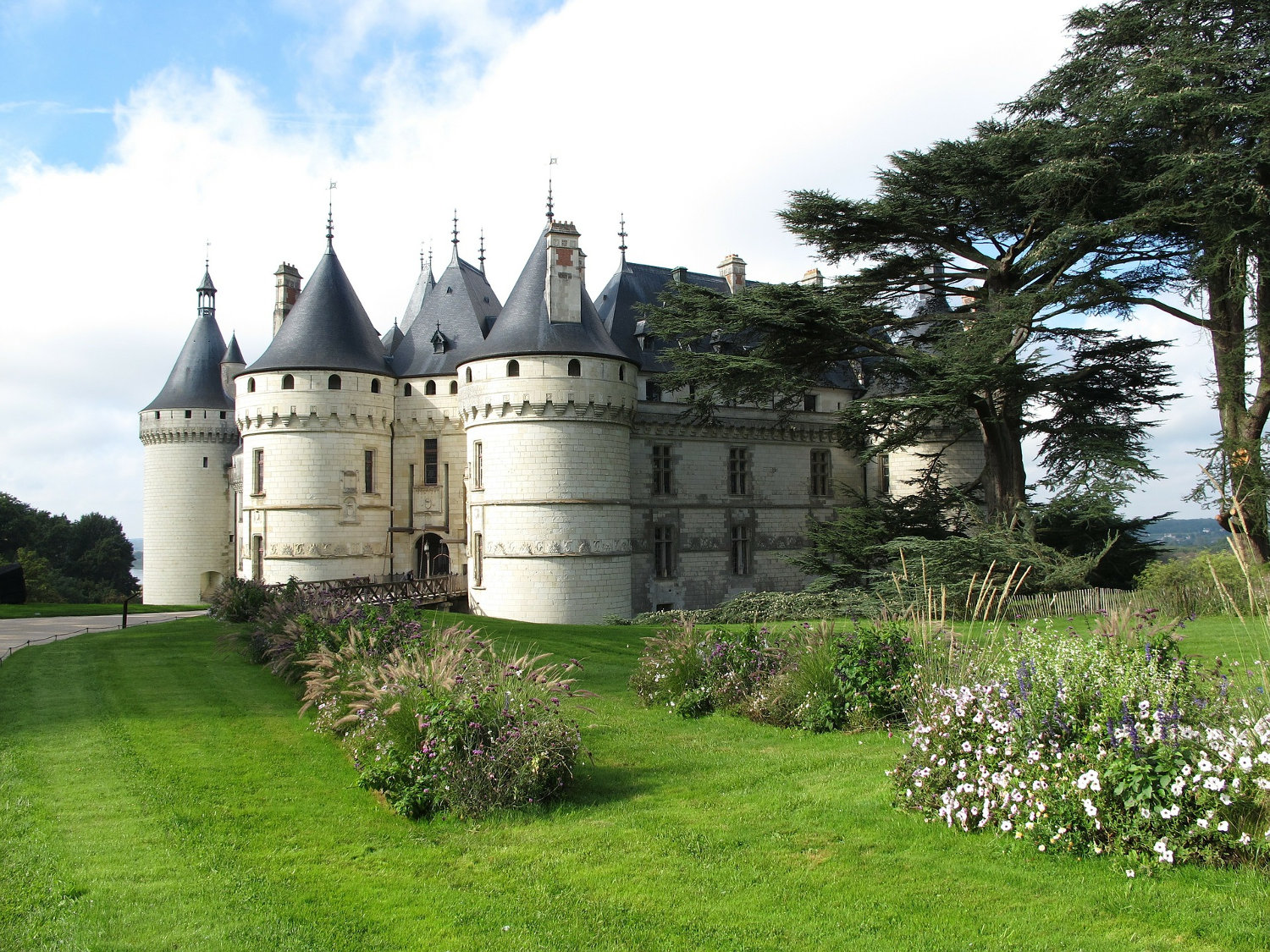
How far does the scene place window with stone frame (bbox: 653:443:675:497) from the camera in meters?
28.8

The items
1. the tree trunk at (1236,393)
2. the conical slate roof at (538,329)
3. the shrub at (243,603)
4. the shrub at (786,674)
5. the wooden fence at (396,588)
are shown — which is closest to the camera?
the shrub at (786,674)

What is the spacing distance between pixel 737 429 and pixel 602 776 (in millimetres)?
22956

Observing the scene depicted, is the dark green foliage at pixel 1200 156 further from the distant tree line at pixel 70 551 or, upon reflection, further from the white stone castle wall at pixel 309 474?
the distant tree line at pixel 70 551

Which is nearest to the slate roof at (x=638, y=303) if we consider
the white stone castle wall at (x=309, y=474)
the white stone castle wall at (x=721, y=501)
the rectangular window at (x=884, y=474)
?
the white stone castle wall at (x=721, y=501)

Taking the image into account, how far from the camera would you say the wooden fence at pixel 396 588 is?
20781 mm

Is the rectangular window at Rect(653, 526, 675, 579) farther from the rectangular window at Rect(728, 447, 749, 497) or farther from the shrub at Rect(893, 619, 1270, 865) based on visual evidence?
the shrub at Rect(893, 619, 1270, 865)

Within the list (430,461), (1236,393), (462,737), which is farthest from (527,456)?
(462,737)

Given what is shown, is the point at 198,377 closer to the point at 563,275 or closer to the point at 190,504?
the point at 190,504

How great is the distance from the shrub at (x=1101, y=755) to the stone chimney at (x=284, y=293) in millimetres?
29767

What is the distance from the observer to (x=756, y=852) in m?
5.93

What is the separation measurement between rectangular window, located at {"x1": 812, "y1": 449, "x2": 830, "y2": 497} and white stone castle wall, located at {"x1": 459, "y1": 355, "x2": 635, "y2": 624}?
928cm

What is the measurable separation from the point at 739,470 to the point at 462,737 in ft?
78.8

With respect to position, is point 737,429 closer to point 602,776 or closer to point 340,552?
point 340,552

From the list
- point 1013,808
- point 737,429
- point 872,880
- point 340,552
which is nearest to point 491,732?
point 872,880
